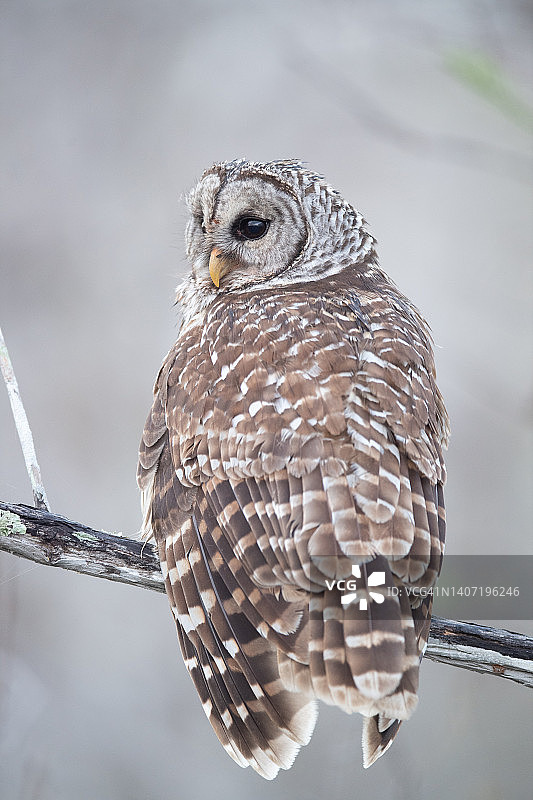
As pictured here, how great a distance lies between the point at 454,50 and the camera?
152cm

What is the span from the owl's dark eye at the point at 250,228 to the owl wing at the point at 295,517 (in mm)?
538

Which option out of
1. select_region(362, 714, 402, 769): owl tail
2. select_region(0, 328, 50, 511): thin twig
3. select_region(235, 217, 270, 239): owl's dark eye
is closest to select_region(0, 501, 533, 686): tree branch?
select_region(0, 328, 50, 511): thin twig

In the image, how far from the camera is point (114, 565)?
2.14 metres

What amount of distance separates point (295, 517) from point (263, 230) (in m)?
1.21

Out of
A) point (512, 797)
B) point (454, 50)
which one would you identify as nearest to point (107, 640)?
point (512, 797)

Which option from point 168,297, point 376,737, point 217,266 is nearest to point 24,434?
point 217,266

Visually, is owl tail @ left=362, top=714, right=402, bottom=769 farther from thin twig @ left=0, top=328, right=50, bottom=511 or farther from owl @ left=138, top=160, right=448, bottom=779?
thin twig @ left=0, top=328, right=50, bottom=511

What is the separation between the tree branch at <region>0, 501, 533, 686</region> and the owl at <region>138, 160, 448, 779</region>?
14 cm

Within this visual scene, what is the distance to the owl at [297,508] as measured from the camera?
177 cm

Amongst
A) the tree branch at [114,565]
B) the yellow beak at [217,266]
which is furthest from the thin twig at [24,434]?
the yellow beak at [217,266]

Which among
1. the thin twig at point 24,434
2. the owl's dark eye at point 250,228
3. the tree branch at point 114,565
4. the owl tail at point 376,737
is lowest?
the owl tail at point 376,737

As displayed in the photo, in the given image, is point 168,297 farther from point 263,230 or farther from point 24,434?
point 24,434

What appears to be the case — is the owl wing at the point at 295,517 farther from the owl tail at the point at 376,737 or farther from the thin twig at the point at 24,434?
the thin twig at the point at 24,434

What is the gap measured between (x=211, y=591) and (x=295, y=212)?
1347 mm
